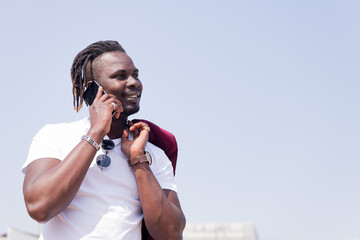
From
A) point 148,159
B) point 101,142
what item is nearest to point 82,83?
point 101,142

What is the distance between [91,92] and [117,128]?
37 centimetres

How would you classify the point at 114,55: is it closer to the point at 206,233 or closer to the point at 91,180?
the point at 91,180

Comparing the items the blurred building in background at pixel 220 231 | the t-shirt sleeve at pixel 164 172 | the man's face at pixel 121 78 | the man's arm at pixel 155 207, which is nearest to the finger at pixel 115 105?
the man's face at pixel 121 78

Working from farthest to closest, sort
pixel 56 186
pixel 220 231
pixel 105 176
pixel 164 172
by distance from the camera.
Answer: pixel 220 231
pixel 164 172
pixel 105 176
pixel 56 186

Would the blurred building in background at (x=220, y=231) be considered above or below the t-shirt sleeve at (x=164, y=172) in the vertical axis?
below

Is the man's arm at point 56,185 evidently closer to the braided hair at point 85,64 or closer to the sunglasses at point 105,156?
the sunglasses at point 105,156

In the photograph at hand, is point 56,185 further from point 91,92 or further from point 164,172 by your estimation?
point 91,92

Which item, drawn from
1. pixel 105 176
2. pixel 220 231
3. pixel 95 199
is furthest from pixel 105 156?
pixel 220 231

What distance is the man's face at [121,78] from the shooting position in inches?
150

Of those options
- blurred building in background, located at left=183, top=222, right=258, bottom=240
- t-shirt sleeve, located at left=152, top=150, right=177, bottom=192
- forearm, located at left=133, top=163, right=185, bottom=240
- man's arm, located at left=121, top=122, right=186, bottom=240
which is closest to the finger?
man's arm, located at left=121, top=122, right=186, bottom=240

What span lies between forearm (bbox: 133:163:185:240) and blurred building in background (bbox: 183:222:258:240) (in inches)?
1110

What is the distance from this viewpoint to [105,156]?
3619 mm

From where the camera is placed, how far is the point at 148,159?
12.0 feet

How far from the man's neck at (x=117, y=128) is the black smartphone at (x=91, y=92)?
0.90 ft
